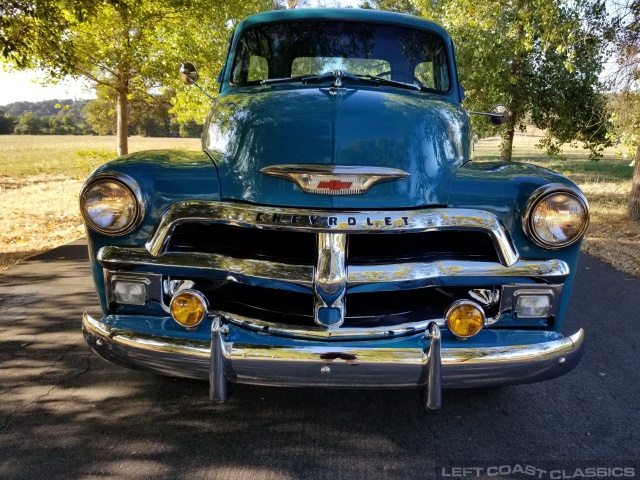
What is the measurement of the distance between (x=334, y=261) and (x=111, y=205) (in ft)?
3.12

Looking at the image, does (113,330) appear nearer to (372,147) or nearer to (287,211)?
(287,211)

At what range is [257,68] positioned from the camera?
11.4 feet

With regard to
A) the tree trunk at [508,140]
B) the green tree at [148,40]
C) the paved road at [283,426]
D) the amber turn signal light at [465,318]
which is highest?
the green tree at [148,40]

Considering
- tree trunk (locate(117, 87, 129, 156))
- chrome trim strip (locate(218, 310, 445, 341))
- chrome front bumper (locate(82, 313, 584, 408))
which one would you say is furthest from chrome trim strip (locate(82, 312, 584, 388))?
tree trunk (locate(117, 87, 129, 156))

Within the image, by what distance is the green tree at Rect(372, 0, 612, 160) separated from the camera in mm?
8953

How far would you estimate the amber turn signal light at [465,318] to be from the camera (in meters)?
2.09

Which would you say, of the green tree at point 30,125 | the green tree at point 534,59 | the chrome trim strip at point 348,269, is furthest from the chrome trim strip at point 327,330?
the green tree at point 30,125

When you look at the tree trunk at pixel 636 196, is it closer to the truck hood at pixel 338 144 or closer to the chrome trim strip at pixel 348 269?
the truck hood at pixel 338 144

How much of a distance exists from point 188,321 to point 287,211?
1.92 ft

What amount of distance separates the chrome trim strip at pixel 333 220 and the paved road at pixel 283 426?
857 millimetres

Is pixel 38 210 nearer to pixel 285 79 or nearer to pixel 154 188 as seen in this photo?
pixel 285 79

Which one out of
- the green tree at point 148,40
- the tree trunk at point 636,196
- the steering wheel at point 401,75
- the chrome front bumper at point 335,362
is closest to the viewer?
the chrome front bumper at point 335,362

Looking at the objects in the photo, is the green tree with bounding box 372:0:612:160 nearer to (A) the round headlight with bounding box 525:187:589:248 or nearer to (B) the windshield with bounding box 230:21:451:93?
(B) the windshield with bounding box 230:21:451:93

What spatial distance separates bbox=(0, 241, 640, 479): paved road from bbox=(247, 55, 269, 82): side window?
6.34 feet
